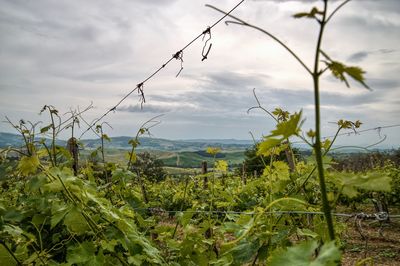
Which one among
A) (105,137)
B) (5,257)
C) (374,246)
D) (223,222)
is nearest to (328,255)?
(223,222)

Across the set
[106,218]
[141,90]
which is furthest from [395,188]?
[106,218]

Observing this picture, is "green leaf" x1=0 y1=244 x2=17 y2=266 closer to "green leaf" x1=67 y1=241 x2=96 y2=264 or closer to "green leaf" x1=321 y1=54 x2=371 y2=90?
"green leaf" x1=67 y1=241 x2=96 y2=264

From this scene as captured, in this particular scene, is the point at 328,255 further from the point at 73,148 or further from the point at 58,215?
the point at 73,148

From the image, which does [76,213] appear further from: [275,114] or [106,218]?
[275,114]

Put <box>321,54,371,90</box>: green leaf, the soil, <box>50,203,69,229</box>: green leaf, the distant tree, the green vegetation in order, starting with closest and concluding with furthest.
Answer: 1. <box>321,54,371,90</box>: green leaf
2. the green vegetation
3. <box>50,203,69,229</box>: green leaf
4. the distant tree
5. the soil

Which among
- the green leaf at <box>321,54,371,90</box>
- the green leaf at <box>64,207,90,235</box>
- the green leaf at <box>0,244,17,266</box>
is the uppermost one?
the green leaf at <box>321,54,371,90</box>

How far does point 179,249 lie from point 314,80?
1.76m

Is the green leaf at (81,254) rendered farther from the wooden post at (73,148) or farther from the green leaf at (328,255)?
the wooden post at (73,148)

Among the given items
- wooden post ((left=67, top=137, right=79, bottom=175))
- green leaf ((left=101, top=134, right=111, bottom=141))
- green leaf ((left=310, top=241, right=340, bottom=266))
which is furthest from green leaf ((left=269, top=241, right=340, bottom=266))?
wooden post ((left=67, top=137, right=79, bottom=175))

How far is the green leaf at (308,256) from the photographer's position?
87 centimetres

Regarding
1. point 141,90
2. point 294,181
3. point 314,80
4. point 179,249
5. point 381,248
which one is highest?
point 141,90

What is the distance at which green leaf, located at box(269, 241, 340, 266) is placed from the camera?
0.87 metres

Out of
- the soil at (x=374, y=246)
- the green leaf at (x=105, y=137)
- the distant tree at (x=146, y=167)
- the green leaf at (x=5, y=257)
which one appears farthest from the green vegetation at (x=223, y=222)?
the soil at (x=374, y=246)

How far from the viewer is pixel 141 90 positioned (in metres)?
3.40
